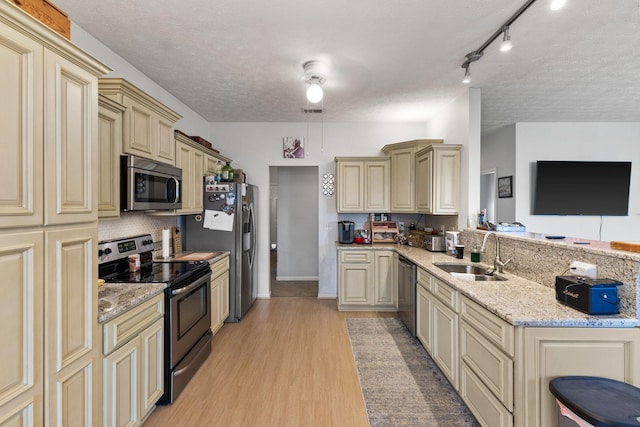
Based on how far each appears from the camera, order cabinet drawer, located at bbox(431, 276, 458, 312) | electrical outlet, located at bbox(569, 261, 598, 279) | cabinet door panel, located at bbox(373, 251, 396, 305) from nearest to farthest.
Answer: electrical outlet, located at bbox(569, 261, 598, 279), cabinet drawer, located at bbox(431, 276, 458, 312), cabinet door panel, located at bbox(373, 251, 396, 305)

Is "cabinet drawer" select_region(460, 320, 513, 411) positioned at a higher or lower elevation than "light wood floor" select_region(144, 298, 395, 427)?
higher

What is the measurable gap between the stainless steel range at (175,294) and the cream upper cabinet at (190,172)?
0.51m

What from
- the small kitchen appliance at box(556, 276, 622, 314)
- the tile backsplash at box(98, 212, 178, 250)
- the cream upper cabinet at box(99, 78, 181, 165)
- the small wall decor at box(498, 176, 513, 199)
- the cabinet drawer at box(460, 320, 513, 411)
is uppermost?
the cream upper cabinet at box(99, 78, 181, 165)

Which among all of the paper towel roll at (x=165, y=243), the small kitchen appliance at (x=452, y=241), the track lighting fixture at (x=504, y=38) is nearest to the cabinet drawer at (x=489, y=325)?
the small kitchen appliance at (x=452, y=241)

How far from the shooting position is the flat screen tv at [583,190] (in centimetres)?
438

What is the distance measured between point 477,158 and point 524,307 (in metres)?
2.15

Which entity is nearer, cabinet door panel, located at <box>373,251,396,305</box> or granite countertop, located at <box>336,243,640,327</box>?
granite countertop, located at <box>336,243,640,327</box>

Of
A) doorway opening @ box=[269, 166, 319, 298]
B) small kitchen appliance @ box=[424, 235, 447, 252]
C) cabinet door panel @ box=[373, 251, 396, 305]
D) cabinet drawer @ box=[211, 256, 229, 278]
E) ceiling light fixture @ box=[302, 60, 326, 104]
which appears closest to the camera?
ceiling light fixture @ box=[302, 60, 326, 104]

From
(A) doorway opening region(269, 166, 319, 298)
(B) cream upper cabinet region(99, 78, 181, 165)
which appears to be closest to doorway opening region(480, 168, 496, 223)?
(A) doorway opening region(269, 166, 319, 298)

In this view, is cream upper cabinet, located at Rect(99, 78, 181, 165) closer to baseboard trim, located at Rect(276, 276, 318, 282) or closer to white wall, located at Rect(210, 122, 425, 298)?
white wall, located at Rect(210, 122, 425, 298)

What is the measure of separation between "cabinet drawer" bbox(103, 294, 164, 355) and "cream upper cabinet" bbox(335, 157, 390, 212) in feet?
8.93

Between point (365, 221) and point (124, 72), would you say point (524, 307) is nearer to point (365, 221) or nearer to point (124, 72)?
point (365, 221)

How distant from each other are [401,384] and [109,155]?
2.74m

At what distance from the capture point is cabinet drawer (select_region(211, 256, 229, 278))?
118 inches
